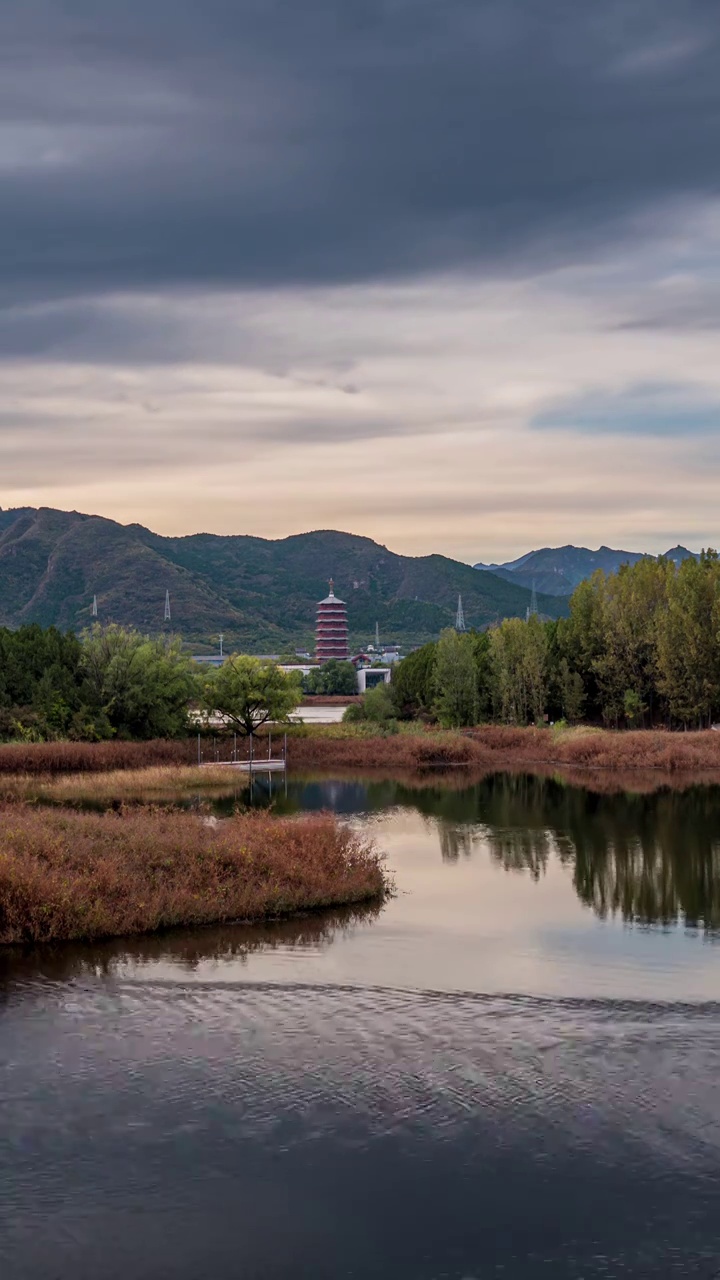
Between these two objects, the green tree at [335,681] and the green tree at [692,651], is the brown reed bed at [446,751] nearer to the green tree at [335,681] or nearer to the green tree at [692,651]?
the green tree at [692,651]

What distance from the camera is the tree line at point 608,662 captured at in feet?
211

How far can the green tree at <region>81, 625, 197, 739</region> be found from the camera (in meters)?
56.9

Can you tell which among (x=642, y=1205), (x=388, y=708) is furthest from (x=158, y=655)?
(x=642, y=1205)

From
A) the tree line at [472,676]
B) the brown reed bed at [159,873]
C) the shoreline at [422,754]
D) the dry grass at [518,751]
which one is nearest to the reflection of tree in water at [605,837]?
the brown reed bed at [159,873]

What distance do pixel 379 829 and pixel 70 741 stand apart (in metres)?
21.4

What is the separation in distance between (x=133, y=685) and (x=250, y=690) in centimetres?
569

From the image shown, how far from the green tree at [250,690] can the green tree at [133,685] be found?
123 centimetres

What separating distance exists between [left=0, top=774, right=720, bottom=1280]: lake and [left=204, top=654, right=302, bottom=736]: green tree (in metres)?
35.1

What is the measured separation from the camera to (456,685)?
69000 millimetres

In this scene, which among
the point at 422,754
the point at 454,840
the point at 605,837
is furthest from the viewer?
the point at 422,754

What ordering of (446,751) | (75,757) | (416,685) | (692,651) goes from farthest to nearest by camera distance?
(416,685) < (692,651) < (446,751) < (75,757)

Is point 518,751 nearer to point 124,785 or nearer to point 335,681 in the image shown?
point 124,785

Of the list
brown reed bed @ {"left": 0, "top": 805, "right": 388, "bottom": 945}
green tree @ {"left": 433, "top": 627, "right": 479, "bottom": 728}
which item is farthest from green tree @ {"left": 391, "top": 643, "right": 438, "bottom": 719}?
brown reed bed @ {"left": 0, "top": 805, "right": 388, "bottom": 945}

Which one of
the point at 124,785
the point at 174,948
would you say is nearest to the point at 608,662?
the point at 124,785
